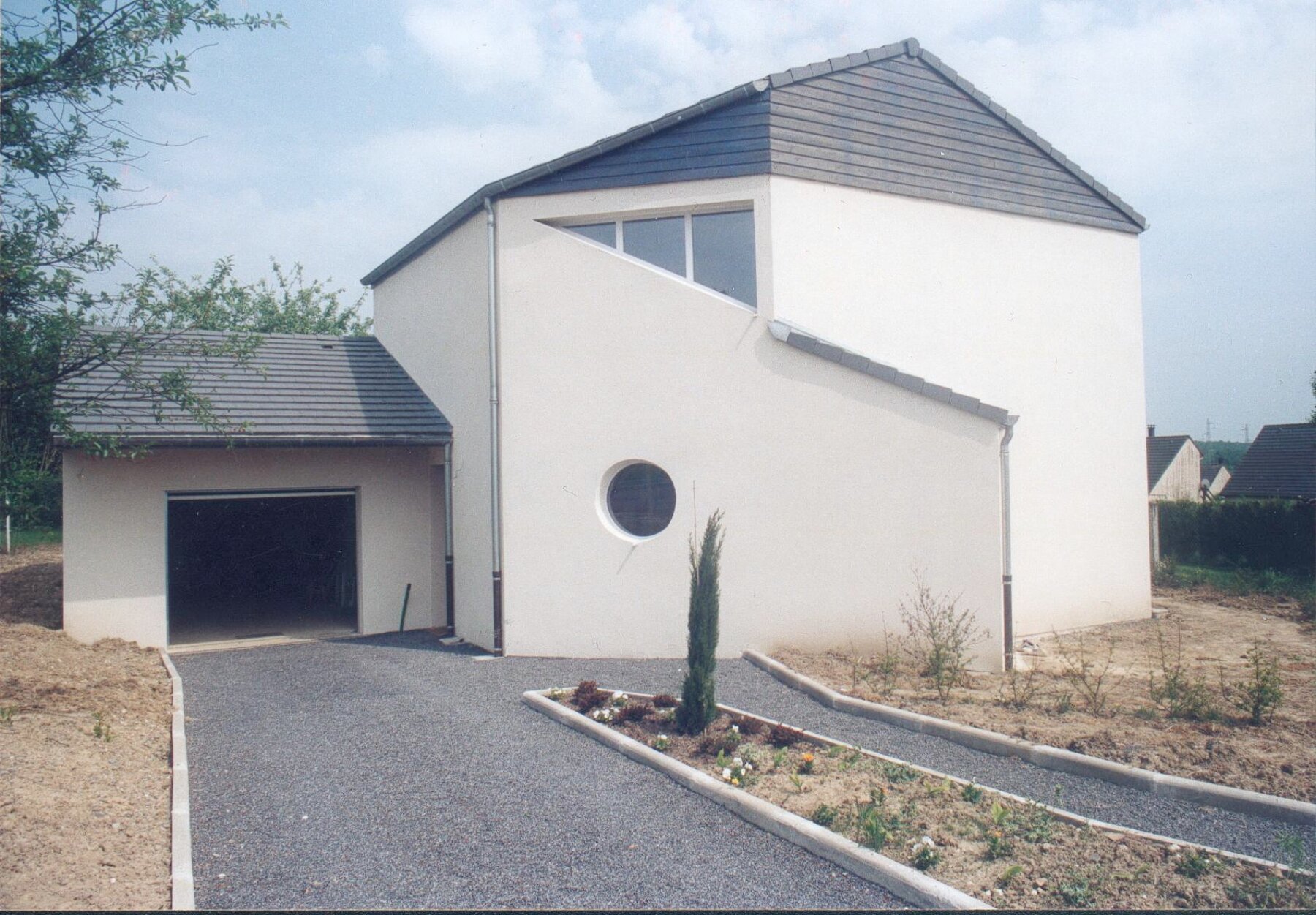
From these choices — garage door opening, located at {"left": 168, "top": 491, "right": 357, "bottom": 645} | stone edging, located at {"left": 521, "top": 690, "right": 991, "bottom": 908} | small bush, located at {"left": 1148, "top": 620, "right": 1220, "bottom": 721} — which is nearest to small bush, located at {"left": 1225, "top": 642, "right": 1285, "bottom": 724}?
small bush, located at {"left": 1148, "top": 620, "right": 1220, "bottom": 721}

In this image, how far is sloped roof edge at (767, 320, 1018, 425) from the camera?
31.6 ft

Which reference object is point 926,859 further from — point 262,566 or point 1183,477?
point 1183,477

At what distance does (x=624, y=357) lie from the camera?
11000 mm

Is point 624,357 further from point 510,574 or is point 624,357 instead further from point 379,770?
point 379,770

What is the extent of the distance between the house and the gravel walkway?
6.58 feet

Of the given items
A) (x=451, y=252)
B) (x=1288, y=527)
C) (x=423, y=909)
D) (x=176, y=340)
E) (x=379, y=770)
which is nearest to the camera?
(x=423, y=909)

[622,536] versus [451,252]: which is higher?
[451,252]

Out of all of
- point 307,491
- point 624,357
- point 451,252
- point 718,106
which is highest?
point 718,106

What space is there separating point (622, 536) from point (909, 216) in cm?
569

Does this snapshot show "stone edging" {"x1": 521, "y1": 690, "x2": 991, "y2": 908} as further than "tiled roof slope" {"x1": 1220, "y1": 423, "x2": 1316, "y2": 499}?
No

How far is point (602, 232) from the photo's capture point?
38.2ft

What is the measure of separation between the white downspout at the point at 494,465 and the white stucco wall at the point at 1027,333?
3.59 meters

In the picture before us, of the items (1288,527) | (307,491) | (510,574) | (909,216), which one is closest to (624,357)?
(510,574)

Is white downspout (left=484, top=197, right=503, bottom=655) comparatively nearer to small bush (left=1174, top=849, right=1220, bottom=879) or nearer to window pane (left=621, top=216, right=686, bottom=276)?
window pane (left=621, top=216, right=686, bottom=276)
